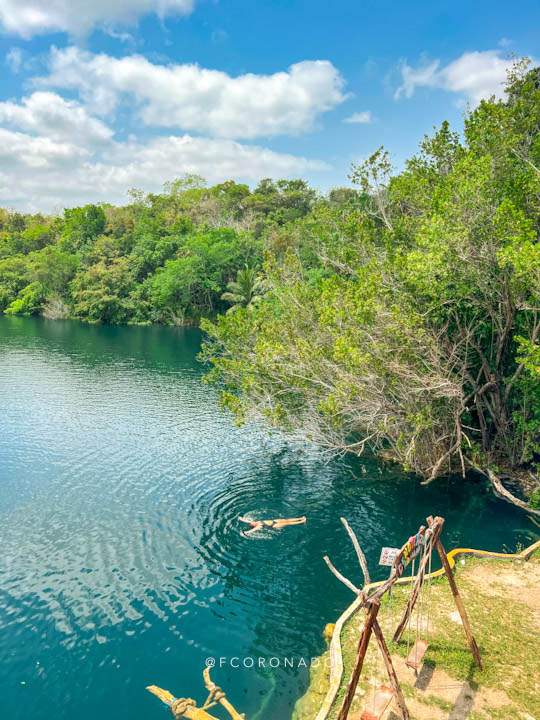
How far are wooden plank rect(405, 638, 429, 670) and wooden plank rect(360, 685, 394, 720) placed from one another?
671mm

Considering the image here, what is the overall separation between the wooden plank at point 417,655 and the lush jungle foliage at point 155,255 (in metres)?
47.5

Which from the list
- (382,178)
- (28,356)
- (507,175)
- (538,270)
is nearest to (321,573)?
(538,270)

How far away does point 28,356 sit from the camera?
42188 mm

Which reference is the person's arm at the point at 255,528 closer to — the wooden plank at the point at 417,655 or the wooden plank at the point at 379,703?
the wooden plank at the point at 417,655

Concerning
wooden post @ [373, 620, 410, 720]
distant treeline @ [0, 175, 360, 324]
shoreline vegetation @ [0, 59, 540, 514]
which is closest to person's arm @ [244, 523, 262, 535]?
shoreline vegetation @ [0, 59, 540, 514]

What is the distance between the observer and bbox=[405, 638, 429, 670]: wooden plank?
8.59 m

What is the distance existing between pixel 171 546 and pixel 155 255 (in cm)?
6107

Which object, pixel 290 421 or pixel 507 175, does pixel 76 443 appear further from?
pixel 507 175

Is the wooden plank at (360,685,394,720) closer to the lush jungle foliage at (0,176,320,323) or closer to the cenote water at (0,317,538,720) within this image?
the cenote water at (0,317,538,720)

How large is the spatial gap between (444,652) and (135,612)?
7.01m

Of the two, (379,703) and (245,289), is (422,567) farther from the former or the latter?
(245,289)

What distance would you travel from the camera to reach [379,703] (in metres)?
7.86

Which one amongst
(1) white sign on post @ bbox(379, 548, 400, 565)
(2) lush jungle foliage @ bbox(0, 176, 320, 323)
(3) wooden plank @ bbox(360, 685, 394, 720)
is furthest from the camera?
(2) lush jungle foliage @ bbox(0, 176, 320, 323)

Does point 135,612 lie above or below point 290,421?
below
